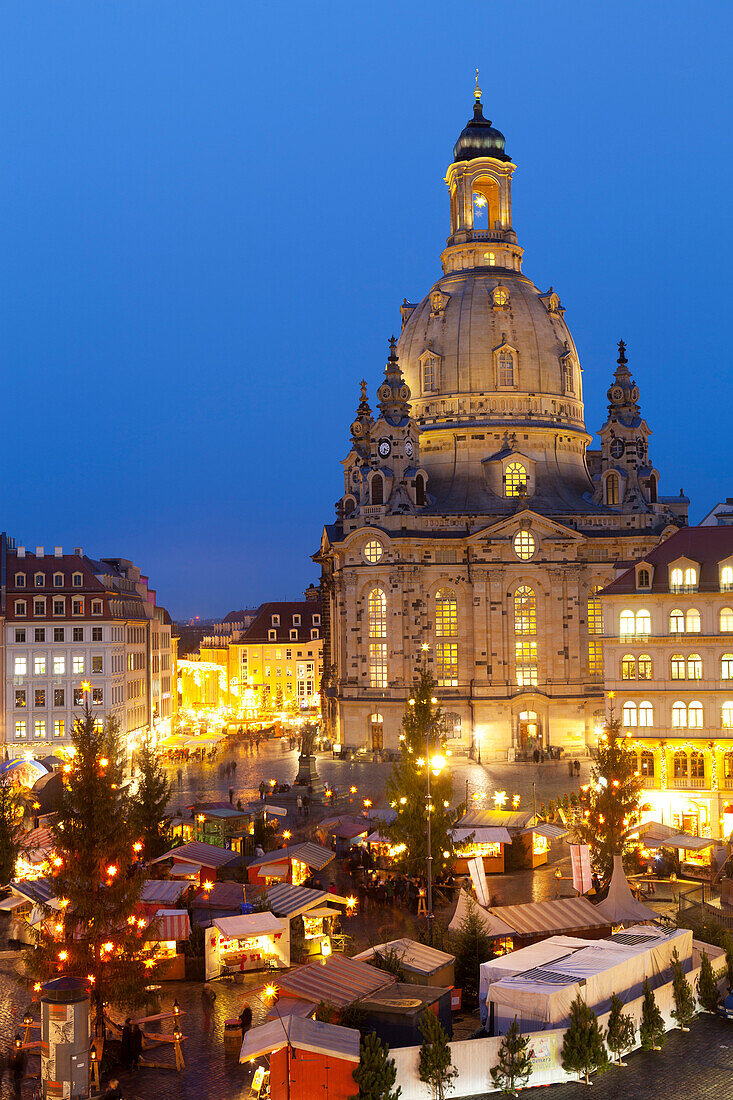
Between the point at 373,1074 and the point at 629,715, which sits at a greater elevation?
the point at 629,715

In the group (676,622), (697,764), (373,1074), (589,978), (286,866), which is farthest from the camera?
(676,622)

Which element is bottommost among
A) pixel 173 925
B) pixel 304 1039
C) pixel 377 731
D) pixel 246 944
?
pixel 246 944

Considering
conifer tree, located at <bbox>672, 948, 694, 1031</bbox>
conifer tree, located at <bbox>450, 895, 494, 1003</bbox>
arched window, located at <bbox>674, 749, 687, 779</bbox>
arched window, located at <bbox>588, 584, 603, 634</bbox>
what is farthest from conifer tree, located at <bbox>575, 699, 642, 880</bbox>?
arched window, located at <bbox>588, 584, 603, 634</bbox>

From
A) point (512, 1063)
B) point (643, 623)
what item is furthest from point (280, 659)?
point (512, 1063)

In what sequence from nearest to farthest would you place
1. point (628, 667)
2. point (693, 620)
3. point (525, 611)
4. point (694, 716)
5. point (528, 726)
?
point (694, 716)
point (693, 620)
point (628, 667)
point (528, 726)
point (525, 611)

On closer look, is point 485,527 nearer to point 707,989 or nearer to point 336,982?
point 707,989

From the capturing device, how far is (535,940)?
35.0 m

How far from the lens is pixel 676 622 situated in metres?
60.0

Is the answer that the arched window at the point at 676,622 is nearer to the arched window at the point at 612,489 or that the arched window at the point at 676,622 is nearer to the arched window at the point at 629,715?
the arched window at the point at 629,715

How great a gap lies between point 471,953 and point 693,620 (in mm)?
30200

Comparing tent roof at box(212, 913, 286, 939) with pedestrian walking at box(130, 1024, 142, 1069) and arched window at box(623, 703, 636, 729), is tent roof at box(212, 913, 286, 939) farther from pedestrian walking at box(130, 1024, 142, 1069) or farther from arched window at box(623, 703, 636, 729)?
arched window at box(623, 703, 636, 729)

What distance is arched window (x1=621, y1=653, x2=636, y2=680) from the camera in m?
60.4

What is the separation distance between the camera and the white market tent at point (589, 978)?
2717 cm

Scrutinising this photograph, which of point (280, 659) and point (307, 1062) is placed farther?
point (280, 659)
